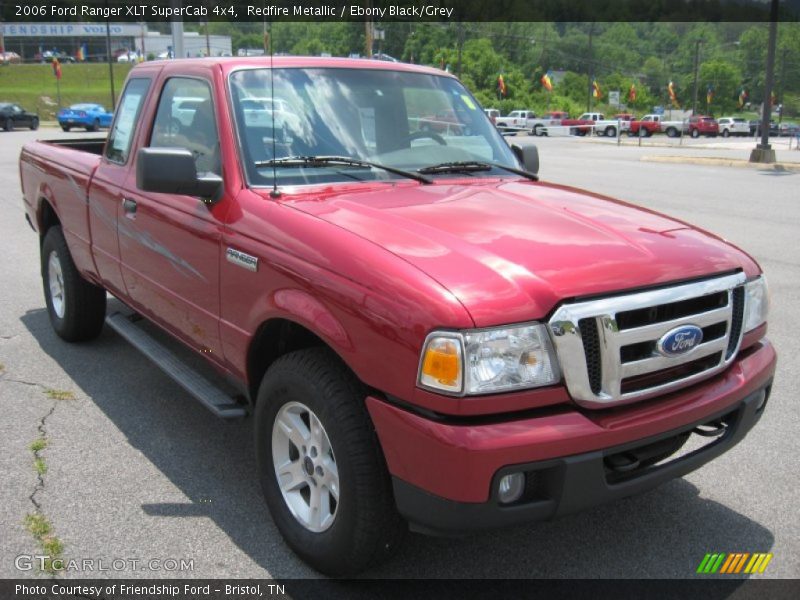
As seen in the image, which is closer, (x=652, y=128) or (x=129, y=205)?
(x=129, y=205)

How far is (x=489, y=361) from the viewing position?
2.37 m

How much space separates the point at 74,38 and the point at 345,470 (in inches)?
4911

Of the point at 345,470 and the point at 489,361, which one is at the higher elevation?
the point at 489,361

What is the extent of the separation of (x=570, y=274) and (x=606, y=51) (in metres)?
141

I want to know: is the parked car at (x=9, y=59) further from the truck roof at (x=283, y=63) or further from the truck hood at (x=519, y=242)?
the truck hood at (x=519, y=242)

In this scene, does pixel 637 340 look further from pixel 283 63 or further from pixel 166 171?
pixel 283 63

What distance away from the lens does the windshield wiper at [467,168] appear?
12.4 ft

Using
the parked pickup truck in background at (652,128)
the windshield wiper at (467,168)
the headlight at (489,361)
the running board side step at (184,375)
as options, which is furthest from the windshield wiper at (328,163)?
the parked pickup truck in background at (652,128)

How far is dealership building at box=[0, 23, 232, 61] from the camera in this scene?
10706cm

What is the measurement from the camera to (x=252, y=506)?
135 inches

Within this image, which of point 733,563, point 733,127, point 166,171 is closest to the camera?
point 733,563

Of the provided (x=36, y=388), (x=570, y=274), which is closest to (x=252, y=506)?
(x=570, y=274)

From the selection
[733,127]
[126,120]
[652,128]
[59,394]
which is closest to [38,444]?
[59,394]

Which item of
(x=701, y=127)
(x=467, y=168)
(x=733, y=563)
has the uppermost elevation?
(x=701, y=127)
